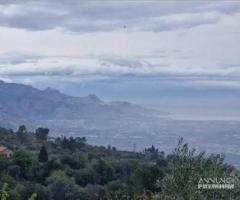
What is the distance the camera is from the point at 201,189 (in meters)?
13.2

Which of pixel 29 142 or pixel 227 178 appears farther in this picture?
pixel 29 142

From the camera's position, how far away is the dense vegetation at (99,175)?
13.9 m

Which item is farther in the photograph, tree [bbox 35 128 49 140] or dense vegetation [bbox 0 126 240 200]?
tree [bbox 35 128 49 140]

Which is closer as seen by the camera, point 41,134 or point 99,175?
point 99,175

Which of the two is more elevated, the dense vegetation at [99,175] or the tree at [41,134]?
the tree at [41,134]

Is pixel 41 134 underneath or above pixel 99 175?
above

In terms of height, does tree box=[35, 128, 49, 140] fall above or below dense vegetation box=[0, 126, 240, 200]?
above

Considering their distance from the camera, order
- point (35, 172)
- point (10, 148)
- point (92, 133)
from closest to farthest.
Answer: point (35, 172) → point (10, 148) → point (92, 133)

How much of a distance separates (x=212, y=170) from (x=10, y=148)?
194 feet

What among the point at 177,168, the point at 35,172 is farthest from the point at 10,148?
the point at 177,168

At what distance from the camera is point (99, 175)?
2098 inches

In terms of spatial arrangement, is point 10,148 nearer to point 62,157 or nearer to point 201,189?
point 62,157

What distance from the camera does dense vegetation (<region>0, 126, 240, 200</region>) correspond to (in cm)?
1394

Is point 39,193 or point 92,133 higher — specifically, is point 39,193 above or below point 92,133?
below
